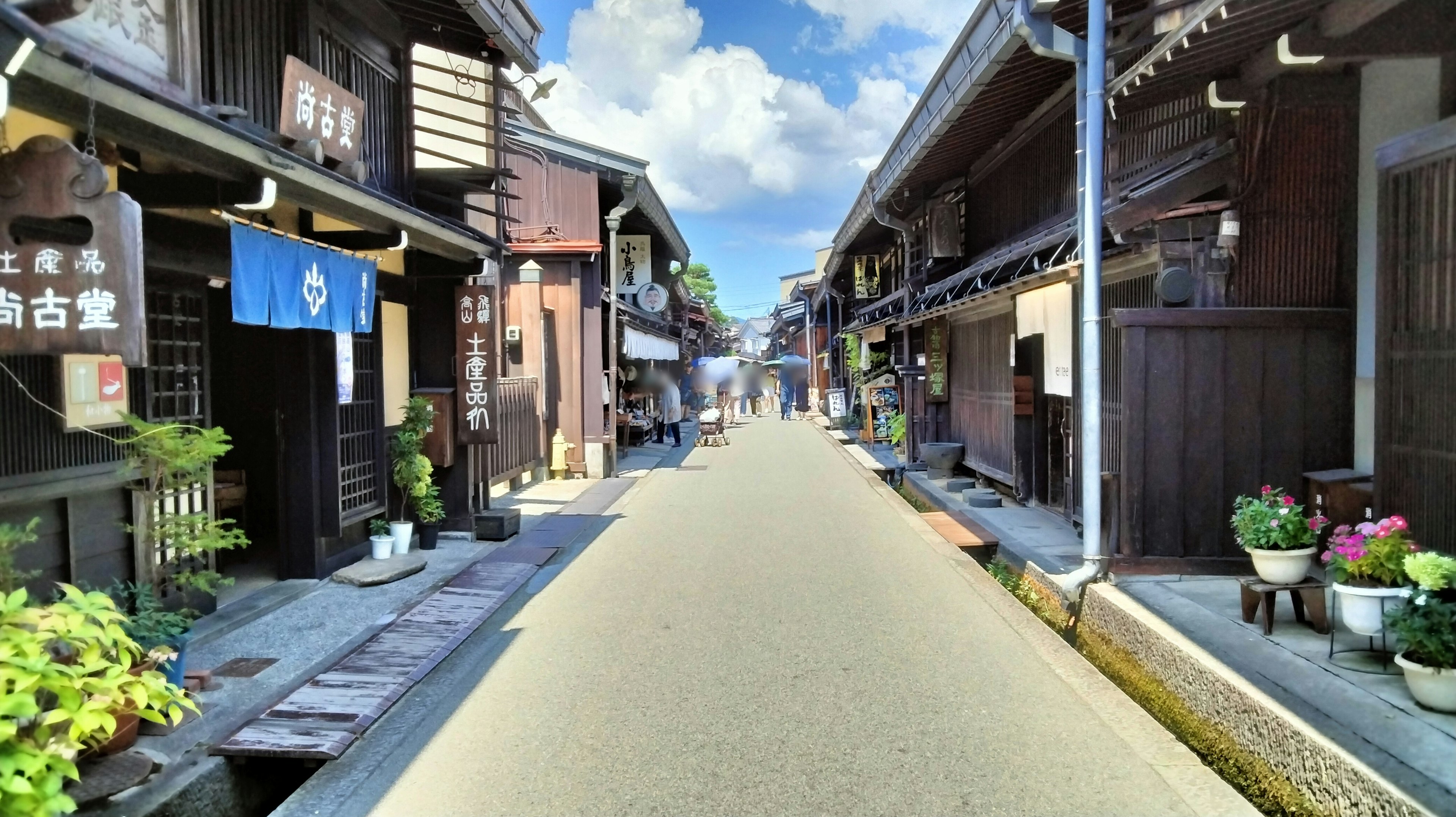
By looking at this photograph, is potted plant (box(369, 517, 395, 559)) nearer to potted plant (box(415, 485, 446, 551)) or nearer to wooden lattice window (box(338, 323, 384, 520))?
wooden lattice window (box(338, 323, 384, 520))

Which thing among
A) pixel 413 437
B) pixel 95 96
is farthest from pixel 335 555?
pixel 95 96

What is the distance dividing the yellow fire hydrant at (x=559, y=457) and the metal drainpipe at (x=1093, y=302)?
14.8m

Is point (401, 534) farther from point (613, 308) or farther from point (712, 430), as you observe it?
point (712, 430)

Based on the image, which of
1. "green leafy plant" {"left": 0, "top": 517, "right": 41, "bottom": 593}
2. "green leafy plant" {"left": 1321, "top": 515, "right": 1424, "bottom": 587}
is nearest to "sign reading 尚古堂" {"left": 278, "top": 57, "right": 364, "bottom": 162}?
"green leafy plant" {"left": 0, "top": 517, "right": 41, "bottom": 593}

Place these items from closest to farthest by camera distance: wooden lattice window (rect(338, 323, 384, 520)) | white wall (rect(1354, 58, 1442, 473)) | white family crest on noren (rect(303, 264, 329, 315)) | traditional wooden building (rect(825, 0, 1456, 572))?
traditional wooden building (rect(825, 0, 1456, 572)) → white wall (rect(1354, 58, 1442, 473)) → white family crest on noren (rect(303, 264, 329, 315)) → wooden lattice window (rect(338, 323, 384, 520))

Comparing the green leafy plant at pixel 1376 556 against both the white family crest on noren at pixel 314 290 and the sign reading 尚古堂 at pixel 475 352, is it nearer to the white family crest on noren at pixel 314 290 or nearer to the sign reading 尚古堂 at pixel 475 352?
the white family crest on noren at pixel 314 290

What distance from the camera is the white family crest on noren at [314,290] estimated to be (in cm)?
837

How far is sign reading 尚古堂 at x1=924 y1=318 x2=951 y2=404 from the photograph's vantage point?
20.5m

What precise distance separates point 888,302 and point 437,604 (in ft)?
63.1

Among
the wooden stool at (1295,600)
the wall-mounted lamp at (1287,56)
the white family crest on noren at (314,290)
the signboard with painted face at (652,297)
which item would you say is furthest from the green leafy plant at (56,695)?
the signboard with painted face at (652,297)

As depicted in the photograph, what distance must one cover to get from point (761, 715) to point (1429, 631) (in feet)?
12.8

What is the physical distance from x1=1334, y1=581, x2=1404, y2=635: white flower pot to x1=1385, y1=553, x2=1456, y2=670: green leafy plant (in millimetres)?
343

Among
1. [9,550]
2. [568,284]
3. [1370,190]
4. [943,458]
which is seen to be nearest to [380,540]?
[9,550]

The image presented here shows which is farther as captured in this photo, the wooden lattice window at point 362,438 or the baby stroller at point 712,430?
the baby stroller at point 712,430
